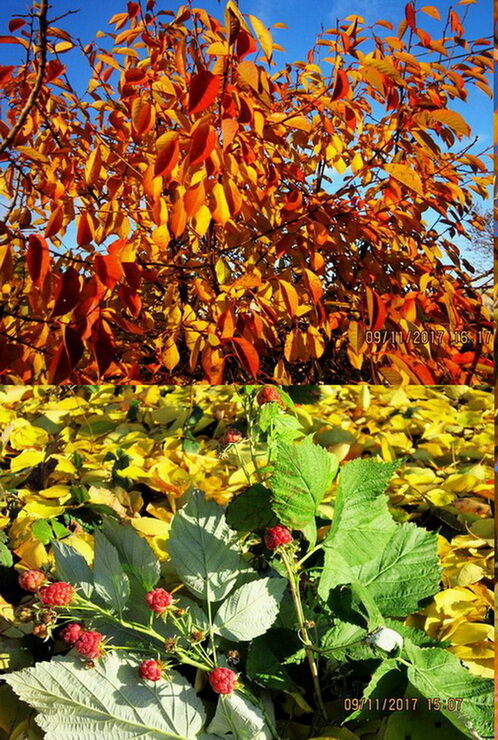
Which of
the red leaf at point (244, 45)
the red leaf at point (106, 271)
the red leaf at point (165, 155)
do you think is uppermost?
the red leaf at point (244, 45)

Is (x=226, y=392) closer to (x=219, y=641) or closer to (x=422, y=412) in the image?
(x=422, y=412)

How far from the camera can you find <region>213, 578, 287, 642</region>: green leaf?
0.54 metres

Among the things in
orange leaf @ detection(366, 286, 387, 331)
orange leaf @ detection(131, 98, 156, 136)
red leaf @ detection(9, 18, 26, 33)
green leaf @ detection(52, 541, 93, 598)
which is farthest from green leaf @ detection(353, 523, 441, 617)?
red leaf @ detection(9, 18, 26, 33)

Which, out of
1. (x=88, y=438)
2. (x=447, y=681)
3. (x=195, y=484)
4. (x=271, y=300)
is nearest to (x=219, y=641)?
(x=447, y=681)

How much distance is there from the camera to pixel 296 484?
0.55m

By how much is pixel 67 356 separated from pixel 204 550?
50cm

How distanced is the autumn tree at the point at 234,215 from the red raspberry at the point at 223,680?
575mm

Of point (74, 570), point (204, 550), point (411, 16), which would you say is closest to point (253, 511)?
point (204, 550)

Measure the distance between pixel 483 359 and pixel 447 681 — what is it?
1.28 meters

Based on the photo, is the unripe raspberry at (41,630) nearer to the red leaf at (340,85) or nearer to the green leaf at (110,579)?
the green leaf at (110,579)

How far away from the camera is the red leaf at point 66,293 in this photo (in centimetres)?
98

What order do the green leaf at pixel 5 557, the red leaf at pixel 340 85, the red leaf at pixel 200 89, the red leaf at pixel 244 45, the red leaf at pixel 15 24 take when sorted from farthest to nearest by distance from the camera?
the red leaf at pixel 15 24 < the red leaf at pixel 340 85 < the red leaf at pixel 244 45 < the red leaf at pixel 200 89 < the green leaf at pixel 5 557

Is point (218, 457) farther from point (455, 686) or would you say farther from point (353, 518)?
point (455, 686)
